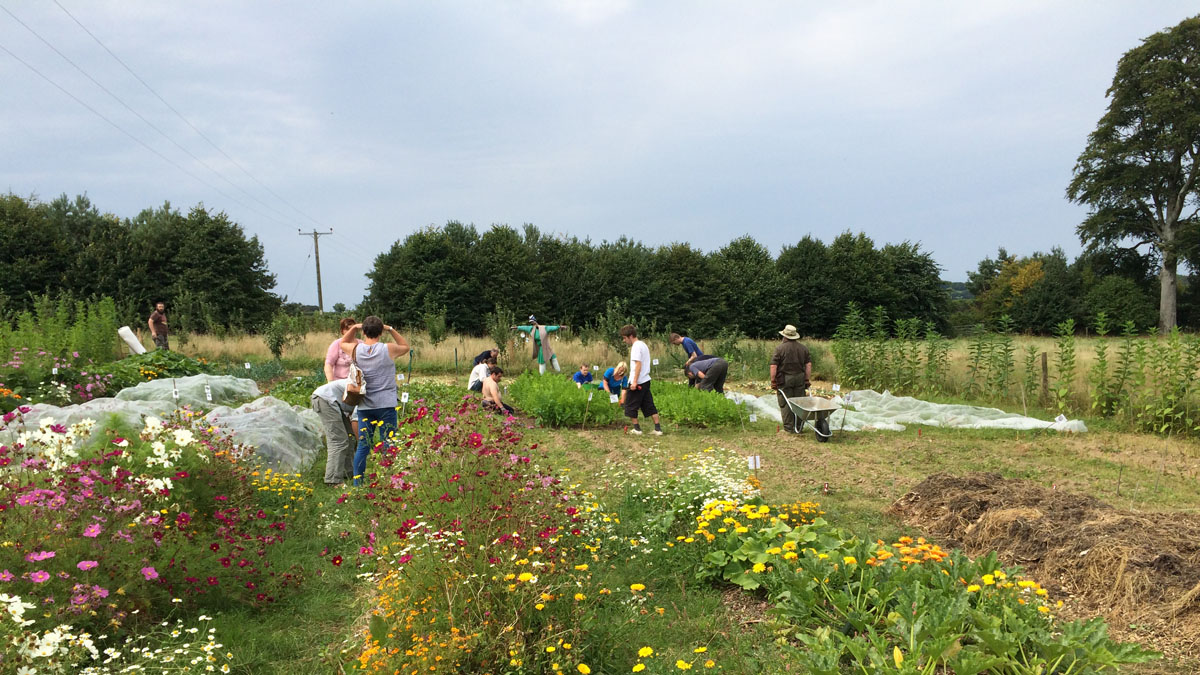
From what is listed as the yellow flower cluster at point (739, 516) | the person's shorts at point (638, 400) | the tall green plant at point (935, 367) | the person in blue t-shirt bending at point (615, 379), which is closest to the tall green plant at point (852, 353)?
the tall green plant at point (935, 367)

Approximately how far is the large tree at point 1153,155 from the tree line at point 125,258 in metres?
36.6

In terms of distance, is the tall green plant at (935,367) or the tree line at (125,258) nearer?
the tall green plant at (935,367)

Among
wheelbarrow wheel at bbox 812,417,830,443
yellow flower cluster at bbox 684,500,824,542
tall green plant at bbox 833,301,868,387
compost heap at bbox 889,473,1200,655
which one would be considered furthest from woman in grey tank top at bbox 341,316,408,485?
tall green plant at bbox 833,301,868,387

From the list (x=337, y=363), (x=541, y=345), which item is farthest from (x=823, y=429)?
(x=541, y=345)

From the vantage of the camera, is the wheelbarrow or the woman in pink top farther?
the wheelbarrow

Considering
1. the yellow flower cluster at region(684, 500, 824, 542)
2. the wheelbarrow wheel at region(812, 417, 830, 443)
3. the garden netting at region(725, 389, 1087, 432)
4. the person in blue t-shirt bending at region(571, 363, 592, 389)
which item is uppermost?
the person in blue t-shirt bending at region(571, 363, 592, 389)

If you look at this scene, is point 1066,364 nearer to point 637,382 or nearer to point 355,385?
point 637,382

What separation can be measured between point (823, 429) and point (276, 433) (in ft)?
21.1

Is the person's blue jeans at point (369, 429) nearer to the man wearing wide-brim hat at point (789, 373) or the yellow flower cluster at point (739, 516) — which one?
the yellow flower cluster at point (739, 516)

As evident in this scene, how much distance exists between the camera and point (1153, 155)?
2953 centimetres

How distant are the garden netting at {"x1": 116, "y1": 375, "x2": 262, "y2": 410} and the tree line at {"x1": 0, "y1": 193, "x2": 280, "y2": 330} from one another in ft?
46.9

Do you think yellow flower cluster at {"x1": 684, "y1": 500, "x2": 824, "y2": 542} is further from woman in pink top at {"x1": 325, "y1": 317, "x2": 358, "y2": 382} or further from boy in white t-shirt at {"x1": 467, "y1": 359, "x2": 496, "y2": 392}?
boy in white t-shirt at {"x1": 467, "y1": 359, "x2": 496, "y2": 392}

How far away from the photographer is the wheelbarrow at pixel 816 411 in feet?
28.5

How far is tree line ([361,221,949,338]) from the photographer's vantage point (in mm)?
31203
